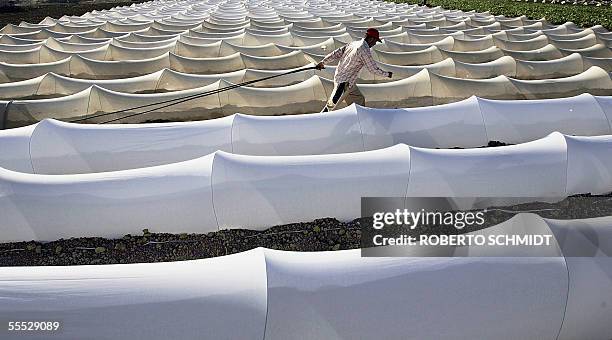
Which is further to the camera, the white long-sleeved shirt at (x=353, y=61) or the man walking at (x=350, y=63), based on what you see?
the white long-sleeved shirt at (x=353, y=61)

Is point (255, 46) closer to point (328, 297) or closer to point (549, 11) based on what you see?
point (328, 297)

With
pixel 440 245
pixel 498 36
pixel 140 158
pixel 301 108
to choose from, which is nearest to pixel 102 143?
pixel 140 158

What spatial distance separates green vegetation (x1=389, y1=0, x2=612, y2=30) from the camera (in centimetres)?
3560

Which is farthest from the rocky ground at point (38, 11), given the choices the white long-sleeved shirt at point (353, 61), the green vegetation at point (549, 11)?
the white long-sleeved shirt at point (353, 61)

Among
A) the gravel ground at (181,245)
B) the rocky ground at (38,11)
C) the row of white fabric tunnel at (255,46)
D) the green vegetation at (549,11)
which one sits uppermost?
the gravel ground at (181,245)

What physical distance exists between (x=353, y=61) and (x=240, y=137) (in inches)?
127

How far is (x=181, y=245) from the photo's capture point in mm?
9406

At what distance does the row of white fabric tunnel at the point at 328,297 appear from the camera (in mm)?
5777

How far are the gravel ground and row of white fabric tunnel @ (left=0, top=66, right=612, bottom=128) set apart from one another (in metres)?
5.78

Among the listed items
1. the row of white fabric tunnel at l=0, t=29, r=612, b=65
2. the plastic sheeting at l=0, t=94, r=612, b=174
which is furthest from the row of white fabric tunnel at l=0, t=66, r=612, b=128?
the row of white fabric tunnel at l=0, t=29, r=612, b=65

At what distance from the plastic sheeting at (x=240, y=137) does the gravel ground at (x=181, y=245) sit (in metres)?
2.31

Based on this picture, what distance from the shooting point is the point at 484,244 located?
670 cm

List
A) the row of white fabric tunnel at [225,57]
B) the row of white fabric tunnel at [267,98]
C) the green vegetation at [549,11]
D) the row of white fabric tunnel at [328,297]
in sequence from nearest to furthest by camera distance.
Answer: the row of white fabric tunnel at [328,297]
the row of white fabric tunnel at [267,98]
the row of white fabric tunnel at [225,57]
the green vegetation at [549,11]

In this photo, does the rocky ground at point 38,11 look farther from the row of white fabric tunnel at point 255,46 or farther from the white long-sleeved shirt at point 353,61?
the white long-sleeved shirt at point 353,61
